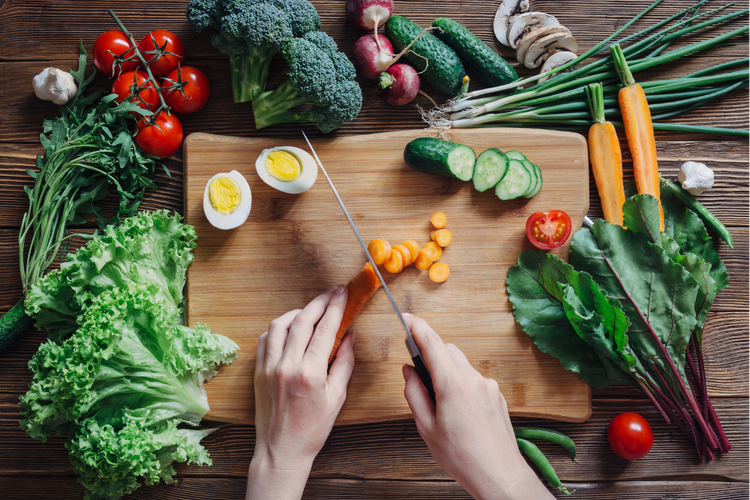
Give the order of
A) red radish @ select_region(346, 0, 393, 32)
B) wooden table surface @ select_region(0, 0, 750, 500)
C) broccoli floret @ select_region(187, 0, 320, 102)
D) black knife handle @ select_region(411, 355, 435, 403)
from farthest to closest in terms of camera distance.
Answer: wooden table surface @ select_region(0, 0, 750, 500) < red radish @ select_region(346, 0, 393, 32) < broccoli floret @ select_region(187, 0, 320, 102) < black knife handle @ select_region(411, 355, 435, 403)

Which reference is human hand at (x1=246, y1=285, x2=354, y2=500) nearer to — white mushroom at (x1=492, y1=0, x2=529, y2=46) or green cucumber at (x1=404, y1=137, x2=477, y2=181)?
A: green cucumber at (x1=404, y1=137, x2=477, y2=181)

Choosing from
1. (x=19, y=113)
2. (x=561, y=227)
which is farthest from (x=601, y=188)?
(x=19, y=113)

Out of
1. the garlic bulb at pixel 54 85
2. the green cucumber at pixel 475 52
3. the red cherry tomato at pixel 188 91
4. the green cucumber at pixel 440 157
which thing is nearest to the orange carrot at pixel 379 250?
the green cucumber at pixel 440 157

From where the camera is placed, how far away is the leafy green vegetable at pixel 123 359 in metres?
1.88

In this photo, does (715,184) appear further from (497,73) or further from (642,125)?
(497,73)

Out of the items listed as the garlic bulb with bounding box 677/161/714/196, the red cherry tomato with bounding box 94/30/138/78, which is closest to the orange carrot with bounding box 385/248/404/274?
the garlic bulb with bounding box 677/161/714/196

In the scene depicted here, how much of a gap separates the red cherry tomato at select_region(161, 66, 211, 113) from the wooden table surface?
0.09m

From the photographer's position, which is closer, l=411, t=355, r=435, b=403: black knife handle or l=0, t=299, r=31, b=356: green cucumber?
l=411, t=355, r=435, b=403: black knife handle

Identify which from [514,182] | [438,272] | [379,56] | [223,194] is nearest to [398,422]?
[438,272]

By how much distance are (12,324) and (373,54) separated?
7.62ft

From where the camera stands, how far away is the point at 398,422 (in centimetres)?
247

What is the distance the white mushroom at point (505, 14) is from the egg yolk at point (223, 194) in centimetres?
169

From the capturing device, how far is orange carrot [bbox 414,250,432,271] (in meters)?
2.31

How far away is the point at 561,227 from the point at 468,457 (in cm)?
122
